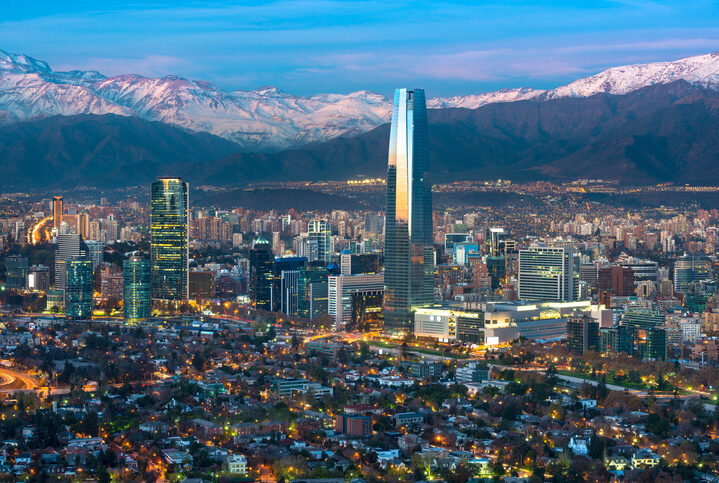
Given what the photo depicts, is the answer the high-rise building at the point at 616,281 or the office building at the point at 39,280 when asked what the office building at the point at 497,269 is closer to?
the high-rise building at the point at 616,281

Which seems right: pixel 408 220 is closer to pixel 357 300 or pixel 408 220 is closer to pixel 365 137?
pixel 357 300

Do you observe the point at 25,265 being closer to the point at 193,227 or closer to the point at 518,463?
the point at 193,227

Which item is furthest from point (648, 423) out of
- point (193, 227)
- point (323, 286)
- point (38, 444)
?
point (193, 227)

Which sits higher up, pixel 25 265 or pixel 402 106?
pixel 402 106

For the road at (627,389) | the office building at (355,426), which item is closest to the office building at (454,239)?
the road at (627,389)

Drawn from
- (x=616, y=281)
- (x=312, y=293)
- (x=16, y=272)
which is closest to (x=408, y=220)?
(x=312, y=293)

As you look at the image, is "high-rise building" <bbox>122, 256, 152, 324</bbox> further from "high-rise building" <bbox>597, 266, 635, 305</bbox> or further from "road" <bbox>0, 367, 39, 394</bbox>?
"high-rise building" <bbox>597, 266, 635, 305</bbox>

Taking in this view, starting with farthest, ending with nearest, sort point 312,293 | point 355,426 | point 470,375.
Answer: point 312,293 < point 470,375 < point 355,426
